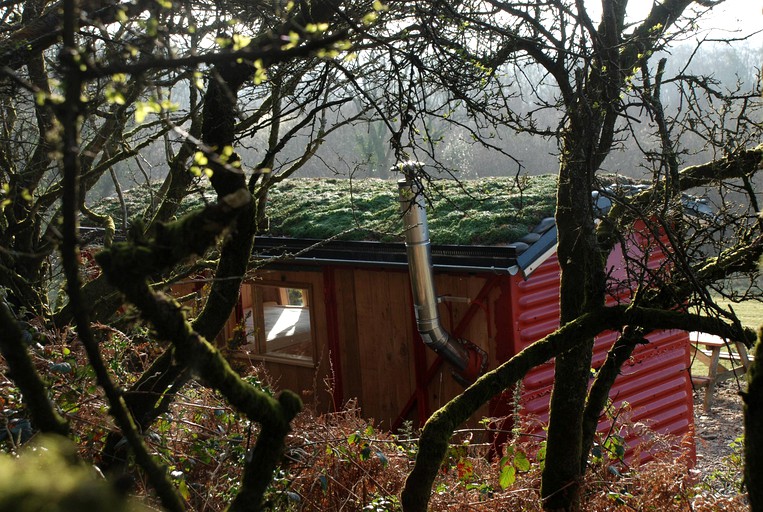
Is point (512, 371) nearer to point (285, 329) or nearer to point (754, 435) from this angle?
point (754, 435)

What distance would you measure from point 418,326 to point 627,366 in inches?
127

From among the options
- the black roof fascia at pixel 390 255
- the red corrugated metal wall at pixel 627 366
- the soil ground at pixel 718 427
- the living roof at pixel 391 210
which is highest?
the living roof at pixel 391 210

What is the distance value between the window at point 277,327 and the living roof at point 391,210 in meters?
1.16

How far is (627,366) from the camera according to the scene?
938 centimetres

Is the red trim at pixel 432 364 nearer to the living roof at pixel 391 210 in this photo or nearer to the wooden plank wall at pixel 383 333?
the wooden plank wall at pixel 383 333

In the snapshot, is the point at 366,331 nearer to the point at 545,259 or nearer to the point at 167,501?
the point at 545,259

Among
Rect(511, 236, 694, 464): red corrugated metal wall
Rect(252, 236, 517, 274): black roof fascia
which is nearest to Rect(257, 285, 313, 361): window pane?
Rect(252, 236, 517, 274): black roof fascia

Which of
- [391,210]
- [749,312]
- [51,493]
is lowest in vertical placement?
[749,312]

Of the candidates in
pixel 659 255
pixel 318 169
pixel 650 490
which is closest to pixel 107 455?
pixel 650 490

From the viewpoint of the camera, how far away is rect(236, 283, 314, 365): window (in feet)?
36.3

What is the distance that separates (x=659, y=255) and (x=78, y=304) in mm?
9647

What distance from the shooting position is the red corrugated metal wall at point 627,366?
846 centimetres

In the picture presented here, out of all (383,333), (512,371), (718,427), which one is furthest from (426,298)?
(718,427)

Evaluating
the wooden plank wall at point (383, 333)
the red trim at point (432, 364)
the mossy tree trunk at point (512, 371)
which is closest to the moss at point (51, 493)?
the mossy tree trunk at point (512, 371)
